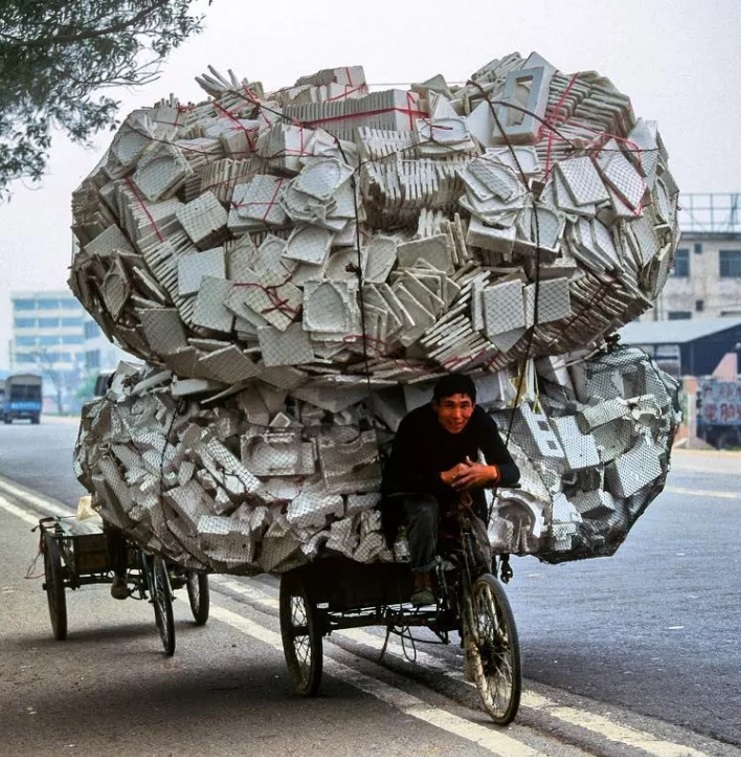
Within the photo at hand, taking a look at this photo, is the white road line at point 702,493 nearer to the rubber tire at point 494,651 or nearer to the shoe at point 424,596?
the shoe at point 424,596

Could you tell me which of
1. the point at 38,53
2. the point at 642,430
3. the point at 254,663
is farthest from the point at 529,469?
the point at 38,53

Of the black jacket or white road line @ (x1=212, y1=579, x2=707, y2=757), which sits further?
the black jacket

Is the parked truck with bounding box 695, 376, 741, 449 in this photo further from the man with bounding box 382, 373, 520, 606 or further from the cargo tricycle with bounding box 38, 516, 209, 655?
the man with bounding box 382, 373, 520, 606

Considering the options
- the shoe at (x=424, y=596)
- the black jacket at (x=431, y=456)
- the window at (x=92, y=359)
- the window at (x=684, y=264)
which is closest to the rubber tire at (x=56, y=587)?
the shoe at (x=424, y=596)

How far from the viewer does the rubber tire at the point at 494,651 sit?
664cm

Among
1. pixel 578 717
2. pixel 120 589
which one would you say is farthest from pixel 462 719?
pixel 120 589

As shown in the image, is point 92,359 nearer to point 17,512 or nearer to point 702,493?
point 17,512

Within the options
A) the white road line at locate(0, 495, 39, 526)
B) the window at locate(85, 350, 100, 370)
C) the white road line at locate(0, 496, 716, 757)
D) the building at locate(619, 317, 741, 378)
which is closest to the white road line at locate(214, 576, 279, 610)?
the white road line at locate(0, 496, 716, 757)

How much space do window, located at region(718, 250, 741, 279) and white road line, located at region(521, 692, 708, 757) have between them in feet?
216

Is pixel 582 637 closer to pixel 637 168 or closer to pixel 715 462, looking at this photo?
pixel 637 168

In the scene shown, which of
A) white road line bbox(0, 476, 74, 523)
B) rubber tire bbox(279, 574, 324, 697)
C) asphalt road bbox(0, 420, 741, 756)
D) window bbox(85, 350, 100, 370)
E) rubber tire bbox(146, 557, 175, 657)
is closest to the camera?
asphalt road bbox(0, 420, 741, 756)

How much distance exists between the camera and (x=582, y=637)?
31.7ft

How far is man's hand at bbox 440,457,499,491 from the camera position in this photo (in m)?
7.00

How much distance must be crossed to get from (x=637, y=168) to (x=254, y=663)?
11.8ft
